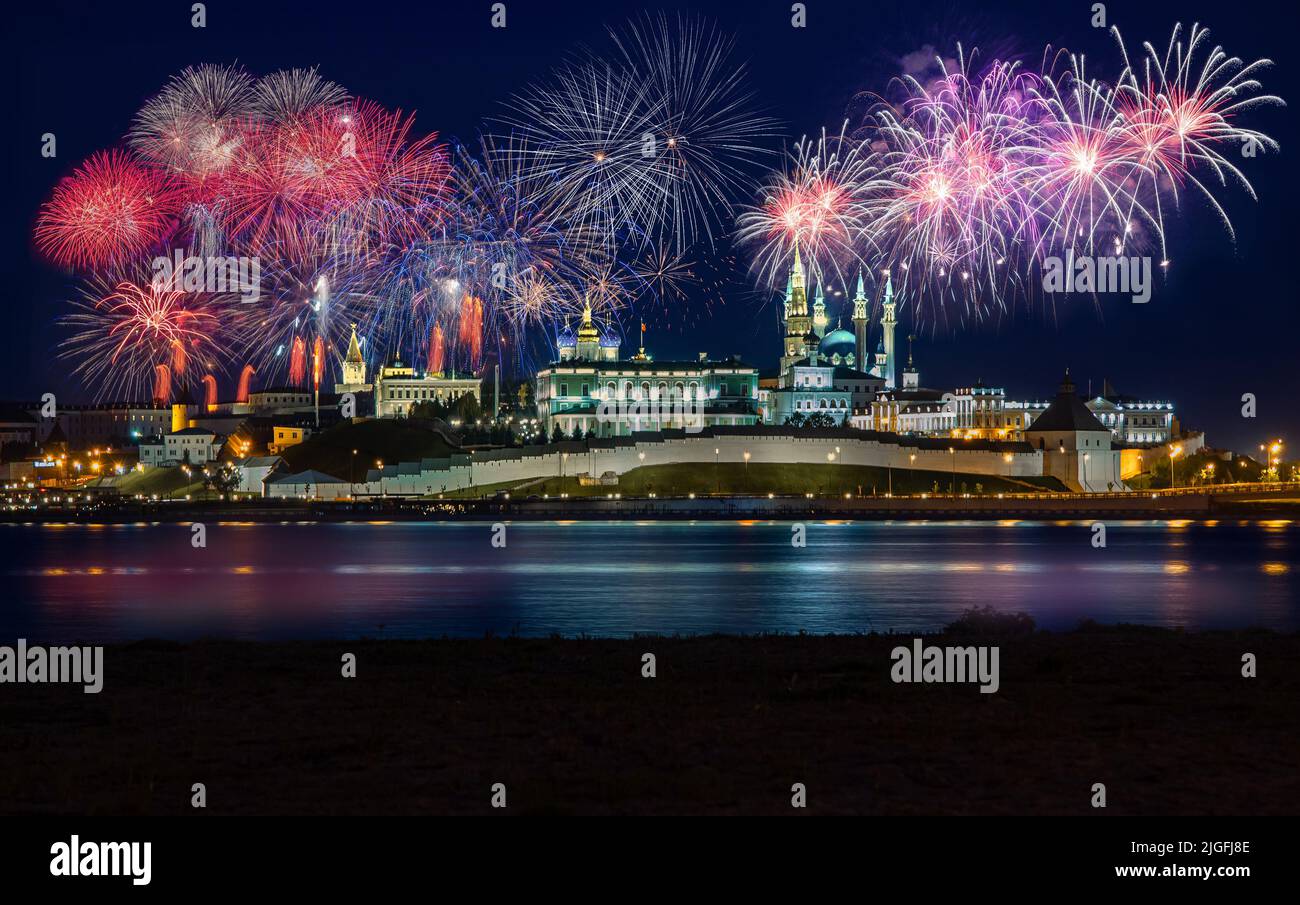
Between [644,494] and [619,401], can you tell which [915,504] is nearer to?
[644,494]

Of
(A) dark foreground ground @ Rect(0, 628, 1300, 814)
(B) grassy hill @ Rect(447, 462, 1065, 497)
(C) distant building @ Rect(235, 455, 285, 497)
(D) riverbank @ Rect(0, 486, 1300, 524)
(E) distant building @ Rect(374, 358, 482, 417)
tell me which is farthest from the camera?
(E) distant building @ Rect(374, 358, 482, 417)

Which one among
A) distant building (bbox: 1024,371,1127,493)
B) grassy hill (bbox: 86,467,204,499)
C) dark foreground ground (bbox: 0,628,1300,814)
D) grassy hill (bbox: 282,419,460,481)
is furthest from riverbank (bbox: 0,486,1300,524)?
dark foreground ground (bbox: 0,628,1300,814)

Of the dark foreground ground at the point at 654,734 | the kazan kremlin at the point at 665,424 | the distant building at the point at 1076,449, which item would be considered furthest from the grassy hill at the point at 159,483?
the dark foreground ground at the point at 654,734

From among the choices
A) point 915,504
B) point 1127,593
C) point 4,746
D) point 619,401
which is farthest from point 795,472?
point 4,746

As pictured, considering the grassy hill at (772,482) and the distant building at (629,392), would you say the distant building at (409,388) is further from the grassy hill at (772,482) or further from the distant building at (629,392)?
the grassy hill at (772,482)

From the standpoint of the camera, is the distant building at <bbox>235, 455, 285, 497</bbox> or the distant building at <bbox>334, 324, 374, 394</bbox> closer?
the distant building at <bbox>235, 455, 285, 497</bbox>

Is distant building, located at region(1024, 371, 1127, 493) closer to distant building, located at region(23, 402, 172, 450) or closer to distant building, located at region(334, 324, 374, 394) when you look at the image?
distant building, located at region(334, 324, 374, 394)

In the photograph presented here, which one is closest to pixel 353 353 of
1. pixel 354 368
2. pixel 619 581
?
pixel 354 368
